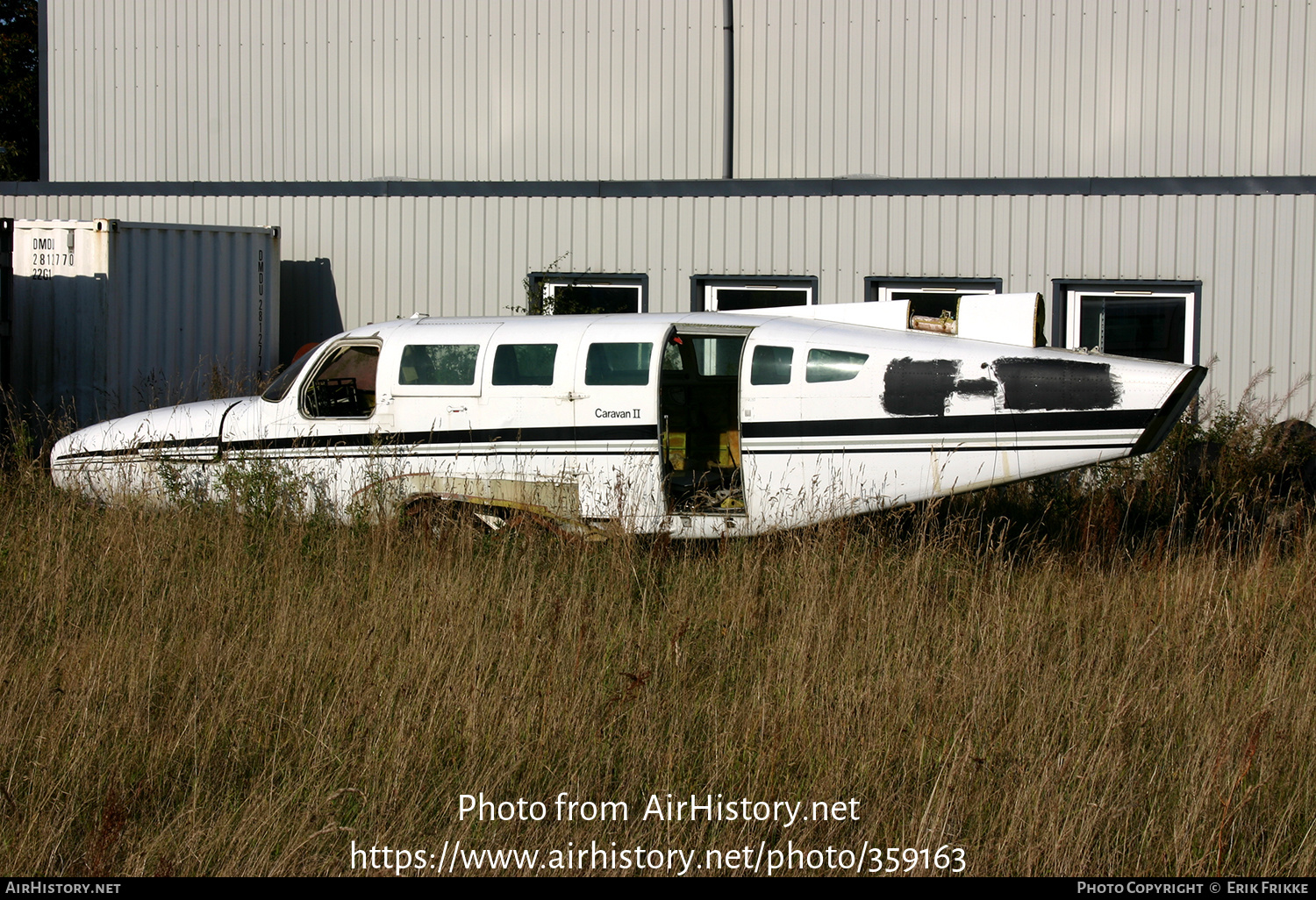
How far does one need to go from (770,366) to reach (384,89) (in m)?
9.21

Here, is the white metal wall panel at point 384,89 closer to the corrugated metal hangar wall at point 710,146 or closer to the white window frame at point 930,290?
the corrugated metal hangar wall at point 710,146

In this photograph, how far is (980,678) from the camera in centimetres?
550

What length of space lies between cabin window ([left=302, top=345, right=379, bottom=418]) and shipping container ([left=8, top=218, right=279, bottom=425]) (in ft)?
14.2

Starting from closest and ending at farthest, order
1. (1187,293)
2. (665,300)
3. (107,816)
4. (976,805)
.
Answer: (107,816)
(976,805)
(1187,293)
(665,300)

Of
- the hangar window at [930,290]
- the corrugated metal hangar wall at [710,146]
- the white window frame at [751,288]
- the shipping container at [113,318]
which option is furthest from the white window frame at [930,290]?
the shipping container at [113,318]

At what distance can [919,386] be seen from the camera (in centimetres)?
729

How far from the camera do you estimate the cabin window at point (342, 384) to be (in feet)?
28.1

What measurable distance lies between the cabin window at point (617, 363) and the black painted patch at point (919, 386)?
1.64 m

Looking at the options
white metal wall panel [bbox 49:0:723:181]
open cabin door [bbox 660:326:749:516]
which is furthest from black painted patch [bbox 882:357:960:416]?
white metal wall panel [bbox 49:0:723:181]

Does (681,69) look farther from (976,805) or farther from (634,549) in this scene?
(976,805)

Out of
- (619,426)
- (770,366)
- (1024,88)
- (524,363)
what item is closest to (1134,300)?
(1024,88)

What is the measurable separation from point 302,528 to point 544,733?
3.55m

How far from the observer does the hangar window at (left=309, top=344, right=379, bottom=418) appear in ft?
28.1

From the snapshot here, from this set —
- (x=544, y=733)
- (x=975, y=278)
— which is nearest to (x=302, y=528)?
(x=544, y=733)
